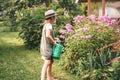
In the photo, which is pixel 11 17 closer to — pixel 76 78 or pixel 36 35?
pixel 36 35

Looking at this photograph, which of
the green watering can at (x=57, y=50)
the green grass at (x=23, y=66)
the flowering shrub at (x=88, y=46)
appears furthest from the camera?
the green grass at (x=23, y=66)

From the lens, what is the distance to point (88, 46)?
30.3ft

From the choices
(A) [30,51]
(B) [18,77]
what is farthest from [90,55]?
(A) [30,51]

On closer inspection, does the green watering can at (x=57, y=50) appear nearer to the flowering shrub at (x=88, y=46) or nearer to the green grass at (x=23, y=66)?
the flowering shrub at (x=88, y=46)

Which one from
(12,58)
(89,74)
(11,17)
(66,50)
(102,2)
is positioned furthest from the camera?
(11,17)

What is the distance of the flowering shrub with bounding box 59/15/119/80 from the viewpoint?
352 inches

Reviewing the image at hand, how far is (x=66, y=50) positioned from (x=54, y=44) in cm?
248

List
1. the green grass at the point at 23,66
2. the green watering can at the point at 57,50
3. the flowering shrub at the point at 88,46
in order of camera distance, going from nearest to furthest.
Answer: the green watering can at the point at 57,50
the flowering shrub at the point at 88,46
the green grass at the point at 23,66

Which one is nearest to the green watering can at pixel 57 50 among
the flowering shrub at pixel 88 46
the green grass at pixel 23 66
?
the flowering shrub at pixel 88 46

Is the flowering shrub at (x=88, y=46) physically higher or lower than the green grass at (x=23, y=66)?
higher

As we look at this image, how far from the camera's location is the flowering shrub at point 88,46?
8.94 metres

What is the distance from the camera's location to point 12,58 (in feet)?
41.5

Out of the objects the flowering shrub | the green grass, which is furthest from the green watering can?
the green grass

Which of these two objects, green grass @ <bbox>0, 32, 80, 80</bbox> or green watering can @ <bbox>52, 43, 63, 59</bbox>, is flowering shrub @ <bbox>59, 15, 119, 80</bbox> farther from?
green watering can @ <bbox>52, 43, 63, 59</bbox>
